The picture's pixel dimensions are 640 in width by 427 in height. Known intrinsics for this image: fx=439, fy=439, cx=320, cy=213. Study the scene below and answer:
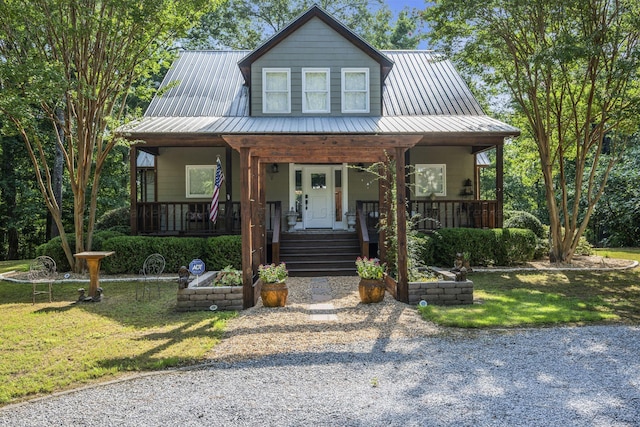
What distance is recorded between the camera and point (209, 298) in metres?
7.86

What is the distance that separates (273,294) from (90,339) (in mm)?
2981

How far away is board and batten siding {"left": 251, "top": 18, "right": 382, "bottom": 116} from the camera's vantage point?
14383 millimetres

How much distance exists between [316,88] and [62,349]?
11.1 meters

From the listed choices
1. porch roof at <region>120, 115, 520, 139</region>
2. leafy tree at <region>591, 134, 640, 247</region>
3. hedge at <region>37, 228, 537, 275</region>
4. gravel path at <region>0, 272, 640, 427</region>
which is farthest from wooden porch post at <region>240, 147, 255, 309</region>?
leafy tree at <region>591, 134, 640, 247</region>

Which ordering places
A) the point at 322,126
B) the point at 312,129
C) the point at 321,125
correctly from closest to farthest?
the point at 312,129, the point at 322,126, the point at 321,125

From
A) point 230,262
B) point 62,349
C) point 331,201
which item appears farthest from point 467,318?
point 331,201

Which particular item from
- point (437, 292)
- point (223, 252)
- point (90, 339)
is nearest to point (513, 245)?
point (437, 292)

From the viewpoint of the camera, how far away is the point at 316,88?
14.5 m

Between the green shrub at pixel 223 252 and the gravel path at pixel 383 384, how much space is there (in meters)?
5.85

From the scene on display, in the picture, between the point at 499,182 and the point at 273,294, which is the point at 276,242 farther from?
the point at 499,182

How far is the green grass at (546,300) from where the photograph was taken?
6.89 metres

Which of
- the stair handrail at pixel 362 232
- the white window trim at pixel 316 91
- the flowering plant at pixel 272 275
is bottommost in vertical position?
the flowering plant at pixel 272 275

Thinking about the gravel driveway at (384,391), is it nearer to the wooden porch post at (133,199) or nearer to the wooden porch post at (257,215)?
the wooden porch post at (257,215)

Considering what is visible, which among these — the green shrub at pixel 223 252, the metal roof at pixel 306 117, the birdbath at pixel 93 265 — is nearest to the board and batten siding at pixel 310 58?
the metal roof at pixel 306 117
